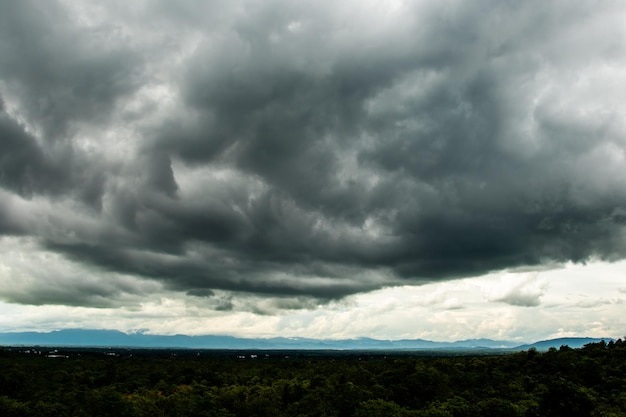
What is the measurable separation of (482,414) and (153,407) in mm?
56383

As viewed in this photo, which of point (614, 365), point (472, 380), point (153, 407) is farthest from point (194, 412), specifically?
point (614, 365)

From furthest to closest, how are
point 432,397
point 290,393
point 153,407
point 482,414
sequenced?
1. point 290,393
2. point 432,397
3. point 153,407
4. point 482,414

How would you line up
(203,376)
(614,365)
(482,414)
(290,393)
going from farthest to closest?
(203,376), (614,365), (290,393), (482,414)

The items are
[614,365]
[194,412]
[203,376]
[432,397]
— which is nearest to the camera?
[194,412]

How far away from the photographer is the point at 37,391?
4026 inches

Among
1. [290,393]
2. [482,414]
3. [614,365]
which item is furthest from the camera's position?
[614,365]

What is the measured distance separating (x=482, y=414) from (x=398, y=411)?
42.7 ft

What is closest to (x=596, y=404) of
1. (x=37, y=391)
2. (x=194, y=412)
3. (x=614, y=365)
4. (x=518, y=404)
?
(x=518, y=404)

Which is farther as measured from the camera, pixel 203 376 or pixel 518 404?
pixel 203 376

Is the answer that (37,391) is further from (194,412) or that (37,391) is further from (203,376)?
(203,376)

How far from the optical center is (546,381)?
339 feet

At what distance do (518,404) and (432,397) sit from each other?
2035 cm

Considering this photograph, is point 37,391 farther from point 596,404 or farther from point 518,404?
point 596,404

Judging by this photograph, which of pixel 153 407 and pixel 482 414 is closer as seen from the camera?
pixel 482 414
